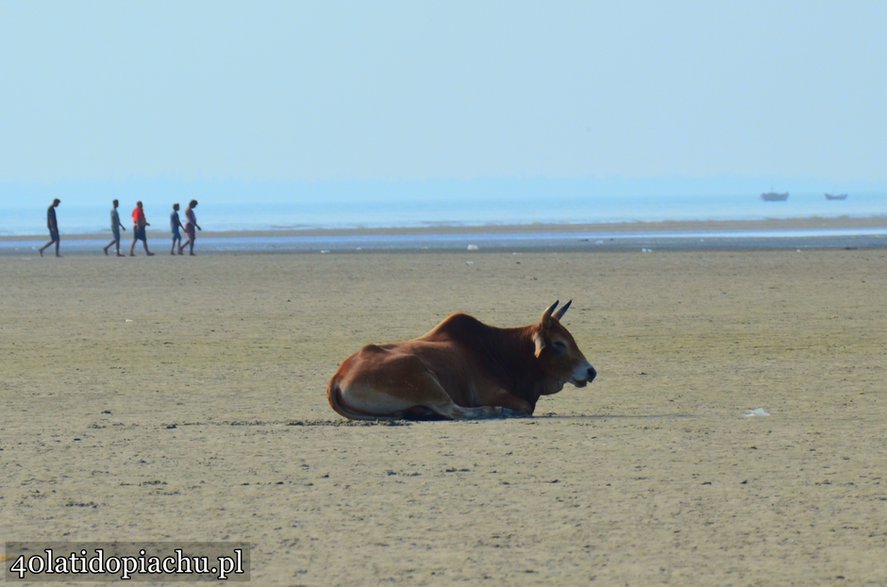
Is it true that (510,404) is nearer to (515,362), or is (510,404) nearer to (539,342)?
(515,362)

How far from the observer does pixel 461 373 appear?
12031 mm

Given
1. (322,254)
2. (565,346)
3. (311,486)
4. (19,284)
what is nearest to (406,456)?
(311,486)

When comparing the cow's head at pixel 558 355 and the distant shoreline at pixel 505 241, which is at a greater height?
the cow's head at pixel 558 355

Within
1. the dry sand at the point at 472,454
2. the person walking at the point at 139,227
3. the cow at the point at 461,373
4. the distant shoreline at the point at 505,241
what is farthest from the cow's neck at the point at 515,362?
the person walking at the point at 139,227

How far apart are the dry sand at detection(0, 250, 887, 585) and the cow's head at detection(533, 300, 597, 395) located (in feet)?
1.11

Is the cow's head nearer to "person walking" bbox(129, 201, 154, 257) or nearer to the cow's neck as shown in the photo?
the cow's neck

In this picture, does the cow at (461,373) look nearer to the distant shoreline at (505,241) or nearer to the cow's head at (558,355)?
the cow's head at (558,355)

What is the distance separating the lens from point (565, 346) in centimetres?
1222

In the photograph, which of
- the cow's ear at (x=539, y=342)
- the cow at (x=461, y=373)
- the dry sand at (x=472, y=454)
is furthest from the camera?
the cow's ear at (x=539, y=342)

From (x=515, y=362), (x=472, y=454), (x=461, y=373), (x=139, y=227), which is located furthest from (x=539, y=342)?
(x=139, y=227)

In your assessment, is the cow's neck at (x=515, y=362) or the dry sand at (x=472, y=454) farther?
the cow's neck at (x=515, y=362)

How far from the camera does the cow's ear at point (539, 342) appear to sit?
1209 cm

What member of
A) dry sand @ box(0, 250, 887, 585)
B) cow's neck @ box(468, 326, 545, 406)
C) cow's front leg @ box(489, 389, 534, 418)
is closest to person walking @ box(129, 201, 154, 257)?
dry sand @ box(0, 250, 887, 585)

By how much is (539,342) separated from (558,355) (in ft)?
0.77
